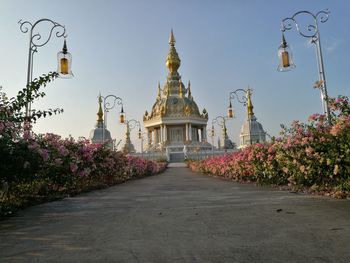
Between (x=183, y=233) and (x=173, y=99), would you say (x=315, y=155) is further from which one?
(x=173, y=99)

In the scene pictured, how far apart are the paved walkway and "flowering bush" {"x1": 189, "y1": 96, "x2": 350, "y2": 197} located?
1473 mm

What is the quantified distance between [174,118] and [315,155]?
5365 cm

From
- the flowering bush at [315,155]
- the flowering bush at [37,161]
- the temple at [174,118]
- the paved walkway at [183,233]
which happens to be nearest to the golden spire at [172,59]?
the temple at [174,118]

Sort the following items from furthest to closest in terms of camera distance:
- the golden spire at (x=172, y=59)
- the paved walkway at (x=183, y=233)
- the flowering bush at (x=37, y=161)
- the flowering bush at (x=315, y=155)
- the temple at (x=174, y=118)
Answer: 1. the golden spire at (x=172, y=59)
2. the temple at (x=174, y=118)
3. the flowering bush at (x=315, y=155)
4. the flowering bush at (x=37, y=161)
5. the paved walkway at (x=183, y=233)

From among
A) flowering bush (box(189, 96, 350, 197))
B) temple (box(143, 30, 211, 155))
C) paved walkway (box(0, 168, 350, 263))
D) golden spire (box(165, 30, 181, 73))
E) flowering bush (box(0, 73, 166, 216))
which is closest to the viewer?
paved walkway (box(0, 168, 350, 263))

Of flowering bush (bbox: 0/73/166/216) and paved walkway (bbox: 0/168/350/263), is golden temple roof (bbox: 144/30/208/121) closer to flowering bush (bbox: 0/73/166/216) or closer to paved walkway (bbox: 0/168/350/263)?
flowering bush (bbox: 0/73/166/216)

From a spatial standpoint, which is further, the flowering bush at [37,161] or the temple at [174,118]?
the temple at [174,118]

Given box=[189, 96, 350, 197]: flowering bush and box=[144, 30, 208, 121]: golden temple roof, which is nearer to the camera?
box=[189, 96, 350, 197]: flowering bush

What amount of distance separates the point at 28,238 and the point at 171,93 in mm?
63458

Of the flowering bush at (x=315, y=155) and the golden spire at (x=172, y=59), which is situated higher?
the golden spire at (x=172, y=59)

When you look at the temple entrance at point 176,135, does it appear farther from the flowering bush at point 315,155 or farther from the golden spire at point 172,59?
the flowering bush at point 315,155

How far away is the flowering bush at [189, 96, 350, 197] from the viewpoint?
26.4 ft

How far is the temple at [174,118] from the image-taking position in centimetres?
6209

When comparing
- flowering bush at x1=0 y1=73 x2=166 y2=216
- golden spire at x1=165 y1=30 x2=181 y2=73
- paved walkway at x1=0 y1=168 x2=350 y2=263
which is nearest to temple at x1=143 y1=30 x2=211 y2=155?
golden spire at x1=165 y1=30 x2=181 y2=73
